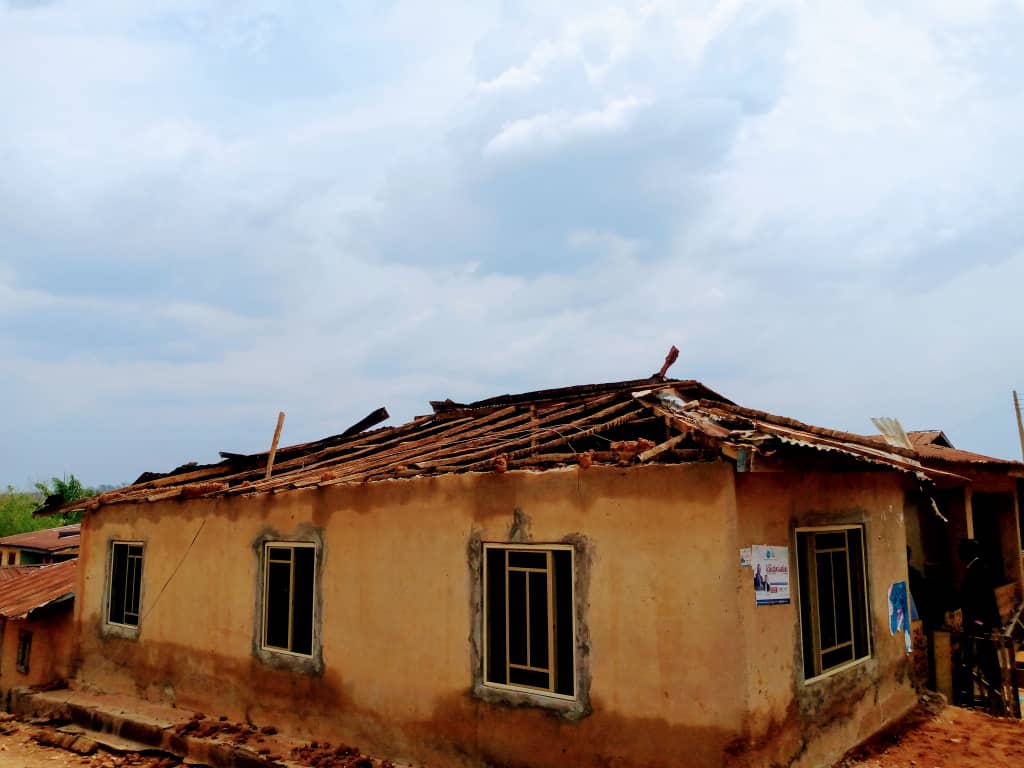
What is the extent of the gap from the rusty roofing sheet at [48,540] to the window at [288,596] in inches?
940

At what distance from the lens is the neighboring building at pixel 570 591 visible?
20.1 ft

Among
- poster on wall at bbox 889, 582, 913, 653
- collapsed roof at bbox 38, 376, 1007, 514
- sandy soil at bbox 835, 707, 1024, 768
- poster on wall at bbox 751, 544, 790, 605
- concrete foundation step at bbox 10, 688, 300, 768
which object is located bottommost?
concrete foundation step at bbox 10, 688, 300, 768

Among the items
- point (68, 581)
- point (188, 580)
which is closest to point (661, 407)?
point (188, 580)

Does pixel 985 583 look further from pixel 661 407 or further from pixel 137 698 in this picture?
pixel 137 698

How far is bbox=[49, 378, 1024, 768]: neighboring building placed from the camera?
6.14m

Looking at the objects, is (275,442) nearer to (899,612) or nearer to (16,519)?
(899,612)

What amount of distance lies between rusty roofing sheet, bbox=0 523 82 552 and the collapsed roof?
2013 centimetres

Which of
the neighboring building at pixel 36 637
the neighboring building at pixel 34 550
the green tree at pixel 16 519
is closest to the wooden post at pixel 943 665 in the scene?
the neighboring building at pixel 36 637

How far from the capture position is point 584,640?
6637 mm

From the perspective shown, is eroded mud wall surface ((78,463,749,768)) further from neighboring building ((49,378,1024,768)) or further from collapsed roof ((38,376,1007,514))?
collapsed roof ((38,376,1007,514))

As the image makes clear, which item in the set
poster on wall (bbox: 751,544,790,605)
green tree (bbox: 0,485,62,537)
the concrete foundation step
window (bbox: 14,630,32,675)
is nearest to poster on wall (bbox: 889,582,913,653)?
poster on wall (bbox: 751,544,790,605)

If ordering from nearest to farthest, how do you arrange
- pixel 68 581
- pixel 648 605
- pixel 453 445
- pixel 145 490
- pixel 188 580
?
pixel 648 605
pixel 453 445
pixel 188 580
pixel 145 490
pixel 68 581

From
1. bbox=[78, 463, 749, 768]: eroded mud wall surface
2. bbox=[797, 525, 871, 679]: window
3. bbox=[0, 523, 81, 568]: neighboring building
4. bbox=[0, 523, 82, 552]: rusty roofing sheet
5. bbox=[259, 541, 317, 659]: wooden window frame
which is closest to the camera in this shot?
bbox=[78, 463, 749, 768]: eroded mud wall surface

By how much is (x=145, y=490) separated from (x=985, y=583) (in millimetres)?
14182
